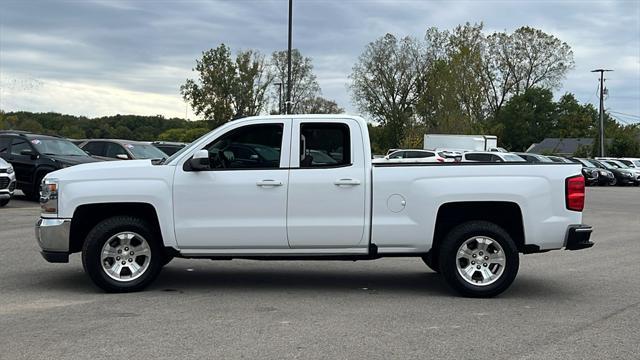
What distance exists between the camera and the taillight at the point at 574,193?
7.27 meters

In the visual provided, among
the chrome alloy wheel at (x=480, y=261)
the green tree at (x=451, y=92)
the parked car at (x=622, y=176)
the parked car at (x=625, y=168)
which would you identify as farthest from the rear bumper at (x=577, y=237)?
the green tree at (x=451, y=92)

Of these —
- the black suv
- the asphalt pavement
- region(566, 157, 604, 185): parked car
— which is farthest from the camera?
region(566, 157, 604, 185): parked car

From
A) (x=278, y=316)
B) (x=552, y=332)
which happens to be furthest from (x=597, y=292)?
(x=278, y=316)

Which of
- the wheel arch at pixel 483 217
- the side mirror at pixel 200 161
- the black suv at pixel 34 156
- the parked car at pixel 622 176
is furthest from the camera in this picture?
the parked car at pixel 622 176

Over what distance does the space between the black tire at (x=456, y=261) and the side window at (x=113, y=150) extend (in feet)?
47.0

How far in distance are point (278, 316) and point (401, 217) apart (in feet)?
5.67

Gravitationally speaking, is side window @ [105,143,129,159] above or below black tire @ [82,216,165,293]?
above

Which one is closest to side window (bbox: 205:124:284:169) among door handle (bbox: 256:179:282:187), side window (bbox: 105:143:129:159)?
door handle (bbox: 256:179:282:187)

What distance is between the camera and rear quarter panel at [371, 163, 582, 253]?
7.17 m

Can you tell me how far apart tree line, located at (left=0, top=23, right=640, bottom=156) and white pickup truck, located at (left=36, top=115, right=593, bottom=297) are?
3778cm

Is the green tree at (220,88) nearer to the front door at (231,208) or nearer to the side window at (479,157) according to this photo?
the side window at (479,157)

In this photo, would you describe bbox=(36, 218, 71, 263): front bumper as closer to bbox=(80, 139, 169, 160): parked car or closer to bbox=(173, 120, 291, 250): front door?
bbox=(173, 120, 291, 250): front door

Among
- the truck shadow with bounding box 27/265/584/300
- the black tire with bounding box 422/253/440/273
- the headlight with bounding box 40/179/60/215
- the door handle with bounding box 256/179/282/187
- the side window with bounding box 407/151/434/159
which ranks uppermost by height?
the side window with bounding box 407/151/434/159

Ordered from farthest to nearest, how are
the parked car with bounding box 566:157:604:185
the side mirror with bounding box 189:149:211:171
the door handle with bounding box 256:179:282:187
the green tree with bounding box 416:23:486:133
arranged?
the green tree with bounding box 416:23:486:133 → the parked car with bounding box 566:157:604:185 → the door handle with bounding box 256:179:282:187 → the side mirror with bounding box 189:149:211:171
